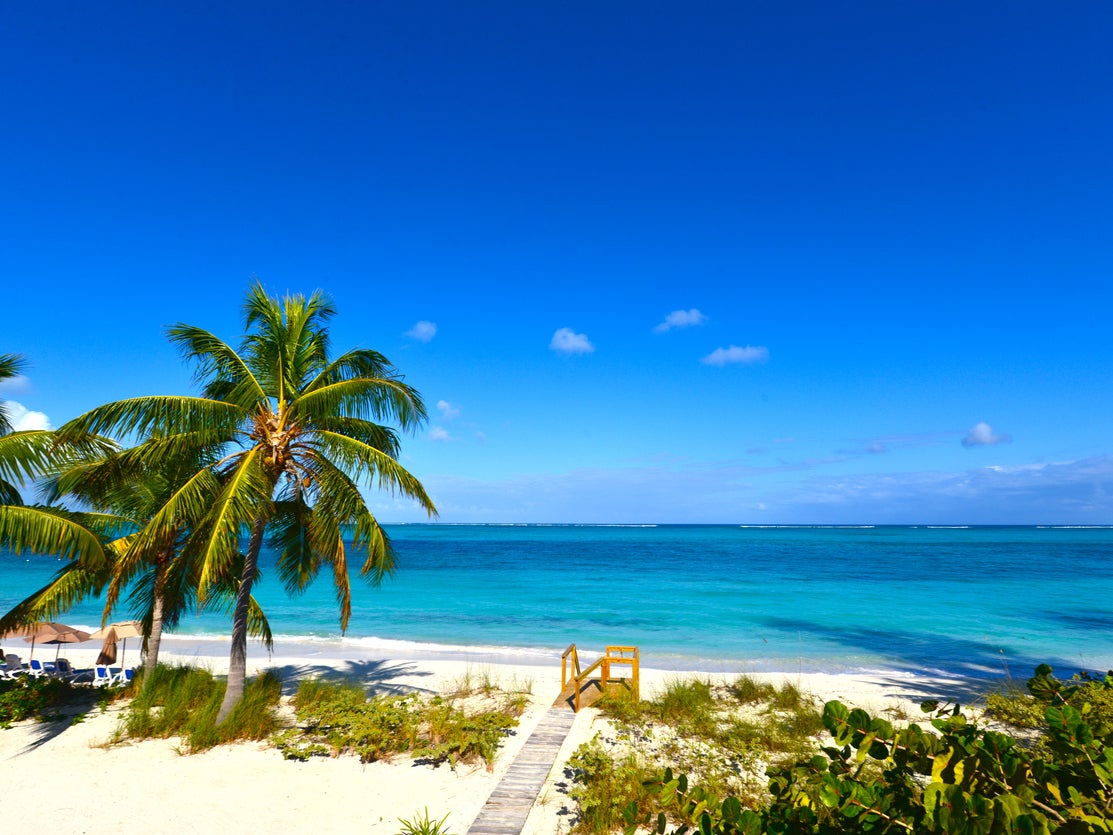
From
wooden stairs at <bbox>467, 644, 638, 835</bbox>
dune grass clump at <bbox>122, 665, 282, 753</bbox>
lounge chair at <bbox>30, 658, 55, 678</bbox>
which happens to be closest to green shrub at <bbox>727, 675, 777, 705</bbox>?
wooden stairs at <bbox>467, 644, 638, 835</bbox>

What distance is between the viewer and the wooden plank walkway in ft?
25.5

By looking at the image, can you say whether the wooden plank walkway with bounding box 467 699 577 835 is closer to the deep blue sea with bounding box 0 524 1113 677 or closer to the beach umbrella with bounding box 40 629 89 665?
the deep blue sea with bounding box 0 524 1113 677

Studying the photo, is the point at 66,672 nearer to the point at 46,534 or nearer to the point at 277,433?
the point at 46,534

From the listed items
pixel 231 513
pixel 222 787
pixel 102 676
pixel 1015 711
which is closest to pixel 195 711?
pixel 222 787

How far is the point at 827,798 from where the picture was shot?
7.81ft

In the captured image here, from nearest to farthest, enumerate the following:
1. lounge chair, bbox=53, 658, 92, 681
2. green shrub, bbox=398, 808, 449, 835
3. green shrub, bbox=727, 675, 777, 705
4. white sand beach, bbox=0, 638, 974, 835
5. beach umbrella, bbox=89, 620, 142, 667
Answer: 1. green shrub, bbox=398, 808, 449, 835
2. white sand beach, bbox=0, 638, 974, 835
3. green shrub, bbox=727, 675, 777, 705
4. lounge chair, bbox=53, 658, 92, 681
5. beach umbrella, bbox=89, 620, 142, 667

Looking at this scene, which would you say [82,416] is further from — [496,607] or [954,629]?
[954,629]

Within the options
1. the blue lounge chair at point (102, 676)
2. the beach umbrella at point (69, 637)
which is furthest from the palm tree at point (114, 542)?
the beach umbrella at point (69, 637)

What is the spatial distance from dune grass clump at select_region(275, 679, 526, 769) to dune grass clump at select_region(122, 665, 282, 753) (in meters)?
0.61

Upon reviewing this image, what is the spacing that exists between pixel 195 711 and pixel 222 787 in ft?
9.12

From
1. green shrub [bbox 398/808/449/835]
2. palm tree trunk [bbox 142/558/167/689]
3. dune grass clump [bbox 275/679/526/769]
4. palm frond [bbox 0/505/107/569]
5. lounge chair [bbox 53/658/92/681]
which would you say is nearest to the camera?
green shrub [bbox 398/808/449/835]

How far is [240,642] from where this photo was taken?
10602mm

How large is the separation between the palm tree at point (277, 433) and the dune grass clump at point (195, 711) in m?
0.33

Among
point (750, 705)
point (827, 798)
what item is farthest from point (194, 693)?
point (827, 798)
